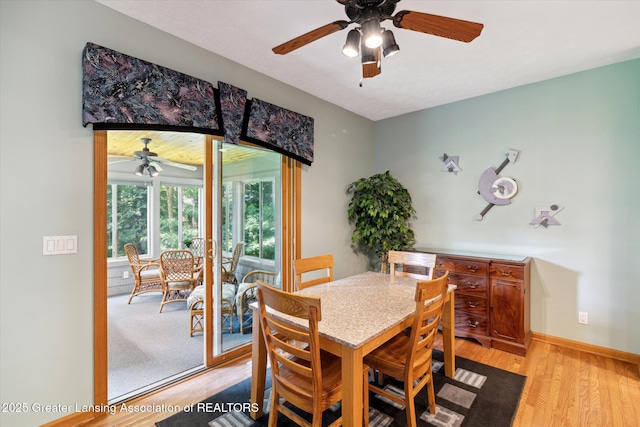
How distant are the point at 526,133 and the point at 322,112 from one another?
7.58ft

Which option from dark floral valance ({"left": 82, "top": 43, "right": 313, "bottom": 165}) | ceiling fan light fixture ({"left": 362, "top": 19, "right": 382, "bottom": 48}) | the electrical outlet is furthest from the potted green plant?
ceiling fan light fixture ({"left": 362, "top": 19, "right": 382, "bottom": 48})

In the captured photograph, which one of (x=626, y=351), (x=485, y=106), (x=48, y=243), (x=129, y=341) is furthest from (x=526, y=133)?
(x=129, y=341)

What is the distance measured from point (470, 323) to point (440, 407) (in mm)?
1324

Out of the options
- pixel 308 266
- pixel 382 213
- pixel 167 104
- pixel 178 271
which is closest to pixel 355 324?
pixel 308 266

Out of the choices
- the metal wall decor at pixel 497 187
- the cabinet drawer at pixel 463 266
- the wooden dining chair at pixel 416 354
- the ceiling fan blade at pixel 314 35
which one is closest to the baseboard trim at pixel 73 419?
the wooden dining chair at pixel 416 354

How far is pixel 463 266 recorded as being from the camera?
10.4 feet

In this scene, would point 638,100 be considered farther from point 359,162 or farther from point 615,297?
point 359,162

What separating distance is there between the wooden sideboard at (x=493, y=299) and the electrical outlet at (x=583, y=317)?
434mm

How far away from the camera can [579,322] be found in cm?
295

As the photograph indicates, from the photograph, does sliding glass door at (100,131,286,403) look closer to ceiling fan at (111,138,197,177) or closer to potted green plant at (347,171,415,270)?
ceiling fan at (111,138,197,177)

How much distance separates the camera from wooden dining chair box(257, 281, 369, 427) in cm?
141

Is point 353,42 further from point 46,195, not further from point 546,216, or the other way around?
point 546,216

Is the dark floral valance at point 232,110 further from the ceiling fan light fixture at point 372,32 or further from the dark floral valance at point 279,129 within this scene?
the ceiling fan light fixture at point 372,32

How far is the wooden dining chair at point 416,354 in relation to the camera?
1.65 m
